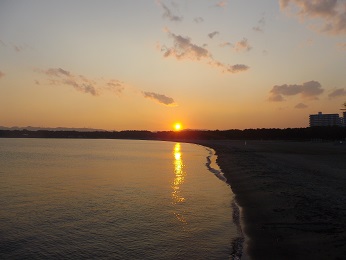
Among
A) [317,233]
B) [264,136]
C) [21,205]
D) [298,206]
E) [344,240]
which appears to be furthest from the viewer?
[264,136]

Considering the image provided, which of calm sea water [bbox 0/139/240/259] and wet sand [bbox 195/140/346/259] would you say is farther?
calm sea water [bbox 0/139/240/259]

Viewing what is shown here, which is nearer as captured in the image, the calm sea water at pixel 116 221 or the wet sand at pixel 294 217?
the wet sand at pixel 294 217

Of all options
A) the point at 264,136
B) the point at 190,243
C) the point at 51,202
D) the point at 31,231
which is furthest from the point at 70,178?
the point at 264,136

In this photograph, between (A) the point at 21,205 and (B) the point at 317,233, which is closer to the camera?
(B) the point at 317,233

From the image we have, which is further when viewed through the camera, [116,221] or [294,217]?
[116,221]

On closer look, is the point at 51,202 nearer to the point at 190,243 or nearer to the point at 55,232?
the point at 55,232

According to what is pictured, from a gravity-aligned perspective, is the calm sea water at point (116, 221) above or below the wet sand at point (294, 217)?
below

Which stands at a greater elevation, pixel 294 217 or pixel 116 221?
pixel 294 217

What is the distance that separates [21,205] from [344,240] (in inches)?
606

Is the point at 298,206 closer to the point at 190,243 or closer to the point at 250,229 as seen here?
the point at 250,229

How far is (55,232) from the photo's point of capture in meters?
12.4

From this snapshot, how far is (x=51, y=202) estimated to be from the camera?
17.8 metres

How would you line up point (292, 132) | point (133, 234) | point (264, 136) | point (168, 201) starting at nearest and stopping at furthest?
point (133, 234), point (168, 201), point (292, 132), point (264, 136)

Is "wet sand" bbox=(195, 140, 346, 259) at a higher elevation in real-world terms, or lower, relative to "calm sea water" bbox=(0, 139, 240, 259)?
higher
